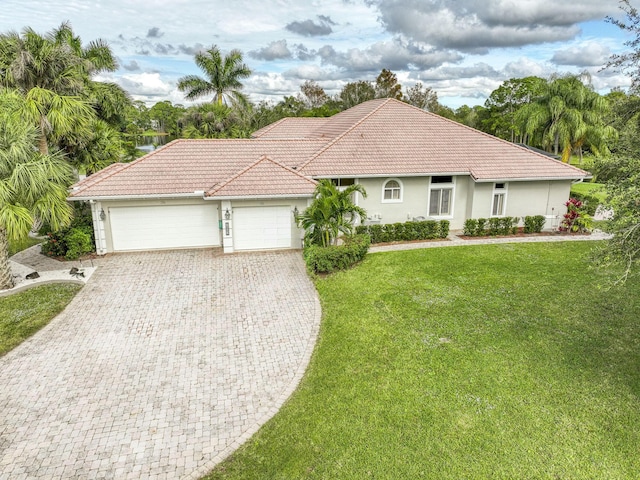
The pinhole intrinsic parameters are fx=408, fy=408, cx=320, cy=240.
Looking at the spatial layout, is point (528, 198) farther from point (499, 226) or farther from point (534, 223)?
point (499, 226)

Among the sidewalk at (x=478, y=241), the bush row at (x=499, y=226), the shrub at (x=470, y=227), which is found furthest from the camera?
the bush row at (x=499, y=226)

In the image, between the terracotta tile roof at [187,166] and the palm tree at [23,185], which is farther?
the terracotta tile roof at [187,166]

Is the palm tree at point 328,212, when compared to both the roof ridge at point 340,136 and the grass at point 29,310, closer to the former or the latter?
the roof ridge at point 340,136

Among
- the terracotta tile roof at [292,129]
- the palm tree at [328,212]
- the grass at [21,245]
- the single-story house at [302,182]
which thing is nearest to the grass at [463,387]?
the palm tree at [328,212]

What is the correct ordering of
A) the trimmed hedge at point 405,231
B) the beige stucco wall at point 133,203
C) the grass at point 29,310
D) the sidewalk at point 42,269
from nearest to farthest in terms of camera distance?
1. the grass at point 29,310
2. the sidewalk at point 42,269
3. the beige stucco wall at point 133,203
4. the trimmed hedge at point 405,231

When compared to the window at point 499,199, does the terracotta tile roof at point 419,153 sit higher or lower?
higher

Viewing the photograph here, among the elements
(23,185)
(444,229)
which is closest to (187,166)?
(23,185)

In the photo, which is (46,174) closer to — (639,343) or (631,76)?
(631,76)
